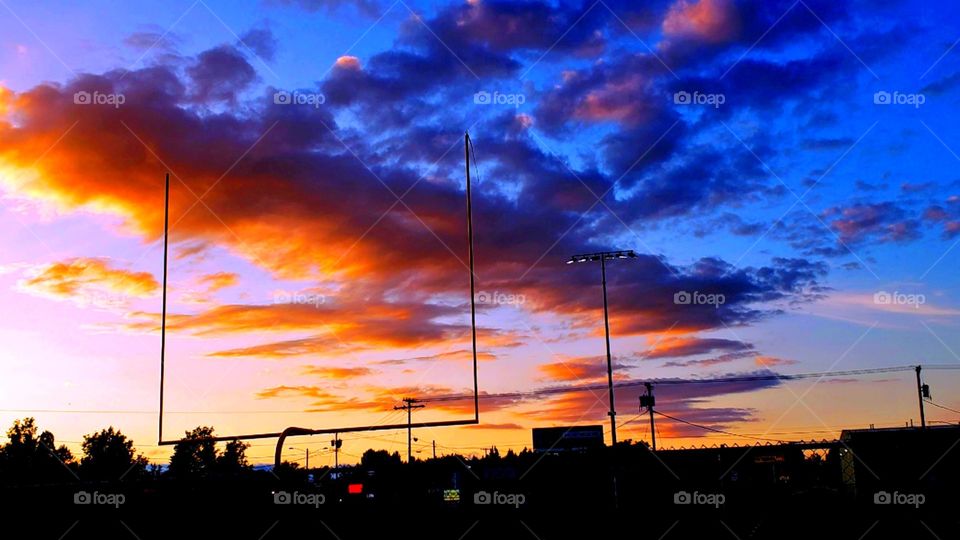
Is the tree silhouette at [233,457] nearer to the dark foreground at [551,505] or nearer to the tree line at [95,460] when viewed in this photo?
the tree line at [95,460]

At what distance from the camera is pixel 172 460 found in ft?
332

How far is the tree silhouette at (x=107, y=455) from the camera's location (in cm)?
8769

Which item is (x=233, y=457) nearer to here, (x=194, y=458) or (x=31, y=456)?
(x=194, y=458)

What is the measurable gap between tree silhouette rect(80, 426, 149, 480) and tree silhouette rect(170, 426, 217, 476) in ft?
18.9

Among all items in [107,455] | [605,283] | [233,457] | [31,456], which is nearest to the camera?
[605,283]

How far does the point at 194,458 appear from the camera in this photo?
104750 mm

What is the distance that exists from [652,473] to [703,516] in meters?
15.4

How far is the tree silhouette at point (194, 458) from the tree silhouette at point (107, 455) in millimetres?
5762

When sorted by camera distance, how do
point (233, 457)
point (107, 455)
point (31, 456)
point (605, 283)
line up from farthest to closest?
point (233, 457) < point (107, 455) < point (31, 456) < point (605, 283)

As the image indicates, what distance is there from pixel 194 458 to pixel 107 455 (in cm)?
1395

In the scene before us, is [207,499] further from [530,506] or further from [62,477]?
[62,477]

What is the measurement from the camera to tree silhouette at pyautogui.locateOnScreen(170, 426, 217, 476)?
97938mm

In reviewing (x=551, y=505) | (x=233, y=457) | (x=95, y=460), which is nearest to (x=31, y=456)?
(x=95, y=460)

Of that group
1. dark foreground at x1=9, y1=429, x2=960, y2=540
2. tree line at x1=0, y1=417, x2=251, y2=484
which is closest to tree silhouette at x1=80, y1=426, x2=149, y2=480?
tree line at x1=0, y1=417, x2=251, y2=484
